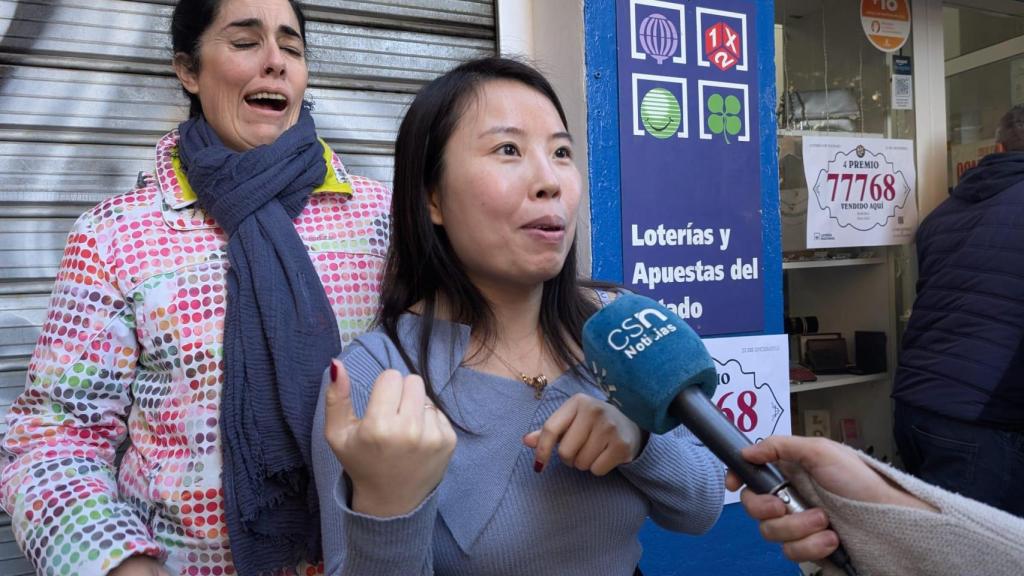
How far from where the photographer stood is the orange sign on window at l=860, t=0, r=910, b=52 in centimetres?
399

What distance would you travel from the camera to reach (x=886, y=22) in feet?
13.2

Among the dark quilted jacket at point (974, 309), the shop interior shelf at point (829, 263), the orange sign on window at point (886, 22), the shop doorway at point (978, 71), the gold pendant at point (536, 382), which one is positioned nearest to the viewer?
the gold pendant at point (536, 382)

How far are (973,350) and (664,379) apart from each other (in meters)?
2.60

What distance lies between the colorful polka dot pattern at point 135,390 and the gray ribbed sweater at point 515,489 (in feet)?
1.20

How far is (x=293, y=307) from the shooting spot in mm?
1581

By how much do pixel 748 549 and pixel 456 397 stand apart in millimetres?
1936

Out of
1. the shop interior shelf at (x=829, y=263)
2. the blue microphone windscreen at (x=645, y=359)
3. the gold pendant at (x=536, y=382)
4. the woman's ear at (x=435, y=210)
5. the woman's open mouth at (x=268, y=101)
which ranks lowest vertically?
the gold pendant at (x=536, y=382)

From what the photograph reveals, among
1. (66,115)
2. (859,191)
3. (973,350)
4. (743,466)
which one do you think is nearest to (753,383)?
(973,350)

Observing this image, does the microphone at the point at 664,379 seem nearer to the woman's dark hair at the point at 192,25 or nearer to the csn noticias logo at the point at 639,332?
the csn noticias logo at the point at 639,332

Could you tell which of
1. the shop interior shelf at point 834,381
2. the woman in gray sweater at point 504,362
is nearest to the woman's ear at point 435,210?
the woman in gray sweater at point 504,362

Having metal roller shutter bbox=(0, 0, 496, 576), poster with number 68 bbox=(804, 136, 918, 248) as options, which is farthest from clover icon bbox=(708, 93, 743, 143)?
metal roller shutter bbox=(0, 0, 496, 576)

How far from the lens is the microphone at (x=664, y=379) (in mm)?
943

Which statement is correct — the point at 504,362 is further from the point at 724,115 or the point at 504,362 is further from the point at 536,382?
the point at 724,115

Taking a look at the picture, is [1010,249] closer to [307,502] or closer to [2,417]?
[307,502]
